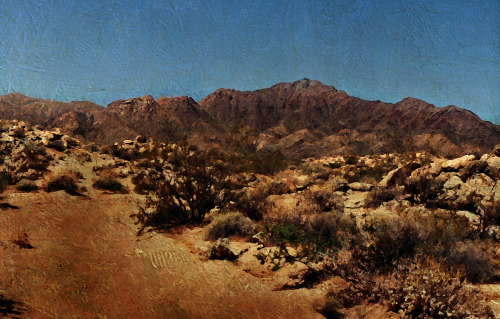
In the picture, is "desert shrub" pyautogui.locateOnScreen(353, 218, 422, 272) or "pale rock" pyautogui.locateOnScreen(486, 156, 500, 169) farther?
"pale rock" pyautogui.locateOnScreen(486, 156, 500, 169)

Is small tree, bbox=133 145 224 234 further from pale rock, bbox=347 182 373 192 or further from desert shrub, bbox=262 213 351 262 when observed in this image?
pale rock, bbox=347 182 373 192

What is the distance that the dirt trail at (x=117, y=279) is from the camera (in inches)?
160

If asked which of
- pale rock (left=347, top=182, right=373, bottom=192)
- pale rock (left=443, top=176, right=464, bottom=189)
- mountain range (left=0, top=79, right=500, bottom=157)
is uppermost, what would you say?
mountain range (left=0, top=79, right=500, bottom=157)

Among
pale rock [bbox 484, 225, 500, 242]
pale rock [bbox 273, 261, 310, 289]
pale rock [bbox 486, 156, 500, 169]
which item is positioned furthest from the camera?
pale rock [bbox 486, 156, 500, 169]

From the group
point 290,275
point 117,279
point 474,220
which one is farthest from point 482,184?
point 117,279

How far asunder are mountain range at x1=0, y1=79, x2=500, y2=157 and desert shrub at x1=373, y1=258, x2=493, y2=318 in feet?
103

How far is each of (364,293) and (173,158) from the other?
23.7ft

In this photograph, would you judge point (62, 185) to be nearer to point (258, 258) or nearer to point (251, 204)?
point (251, 204)

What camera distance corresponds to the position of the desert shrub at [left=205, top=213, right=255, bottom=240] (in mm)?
7461

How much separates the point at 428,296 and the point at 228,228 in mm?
4940

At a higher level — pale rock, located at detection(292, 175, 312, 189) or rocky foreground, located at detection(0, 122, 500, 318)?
pale rock, located at detection(292, 175, 312, 189)

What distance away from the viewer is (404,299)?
3969 millimetres

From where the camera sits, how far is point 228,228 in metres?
7.66

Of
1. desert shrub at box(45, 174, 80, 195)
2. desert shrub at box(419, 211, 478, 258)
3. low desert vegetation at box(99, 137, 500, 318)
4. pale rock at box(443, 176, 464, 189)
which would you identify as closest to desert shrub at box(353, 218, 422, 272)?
low desert vegetation at box(99, 137, 500, 318)
